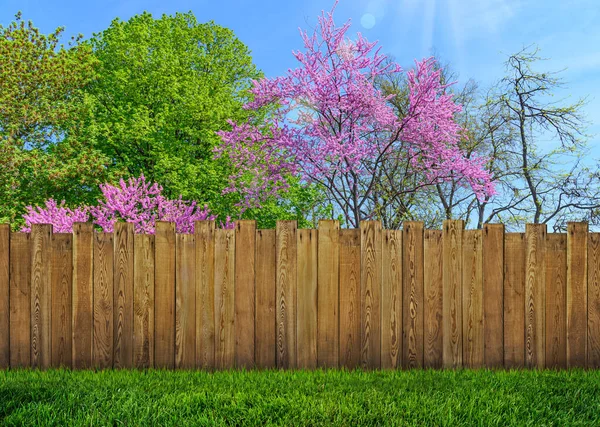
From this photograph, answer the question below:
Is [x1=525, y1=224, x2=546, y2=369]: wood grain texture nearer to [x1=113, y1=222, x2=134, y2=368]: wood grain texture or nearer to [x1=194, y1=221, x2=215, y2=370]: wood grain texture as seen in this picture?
[x1=194, y1=221, x2=215, y2=370]: wood grain texture

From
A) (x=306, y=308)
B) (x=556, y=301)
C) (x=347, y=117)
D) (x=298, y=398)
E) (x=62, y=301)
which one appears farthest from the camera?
(x=347, y=117)

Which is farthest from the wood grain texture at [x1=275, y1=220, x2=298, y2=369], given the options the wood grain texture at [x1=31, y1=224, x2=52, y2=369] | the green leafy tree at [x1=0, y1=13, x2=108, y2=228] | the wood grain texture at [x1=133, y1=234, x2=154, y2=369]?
the green leafy tree at [x1=0, y1=13, x2=108, y2=228]

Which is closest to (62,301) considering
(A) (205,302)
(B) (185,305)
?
(B) (185,305)

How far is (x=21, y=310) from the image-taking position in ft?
17.9

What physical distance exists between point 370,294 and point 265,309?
3.49ft

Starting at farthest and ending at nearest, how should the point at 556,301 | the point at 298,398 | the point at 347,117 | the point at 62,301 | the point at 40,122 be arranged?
the point at 40,122
the point at 347,117
the point at 556,301
the point at 62,301
the point at 298,398

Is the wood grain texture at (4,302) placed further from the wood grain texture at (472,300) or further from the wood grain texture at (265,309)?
the wood grain texture at (472,300)

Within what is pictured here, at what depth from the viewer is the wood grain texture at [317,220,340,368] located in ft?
17.0

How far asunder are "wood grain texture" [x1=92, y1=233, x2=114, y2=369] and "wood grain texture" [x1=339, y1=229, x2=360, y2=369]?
2.36 meters

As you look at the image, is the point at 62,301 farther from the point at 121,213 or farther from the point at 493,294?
the point at 121,213

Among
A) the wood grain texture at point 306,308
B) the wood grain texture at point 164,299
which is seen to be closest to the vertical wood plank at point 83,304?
the wood grain texture at point 164,299

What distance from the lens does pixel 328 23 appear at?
1227 cm

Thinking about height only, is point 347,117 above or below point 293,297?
above

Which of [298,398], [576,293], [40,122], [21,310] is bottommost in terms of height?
[298,398]
